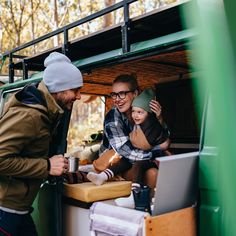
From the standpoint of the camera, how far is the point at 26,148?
8.45 feet

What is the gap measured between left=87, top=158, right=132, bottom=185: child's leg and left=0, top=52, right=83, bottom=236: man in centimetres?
36

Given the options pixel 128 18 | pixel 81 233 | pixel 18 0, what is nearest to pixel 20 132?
pixel 81 233

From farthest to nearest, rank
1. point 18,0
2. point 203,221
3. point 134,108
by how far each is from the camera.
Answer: point 18,0 → point 134,108 → point 203,221

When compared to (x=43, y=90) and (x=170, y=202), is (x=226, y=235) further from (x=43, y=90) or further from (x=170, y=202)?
(x=43, y=90)

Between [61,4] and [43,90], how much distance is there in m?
15.5

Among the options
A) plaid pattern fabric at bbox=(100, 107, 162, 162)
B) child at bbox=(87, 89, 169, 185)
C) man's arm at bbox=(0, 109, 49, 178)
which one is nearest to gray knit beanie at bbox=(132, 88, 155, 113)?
child at bbox=(87, 89, 169, 185)

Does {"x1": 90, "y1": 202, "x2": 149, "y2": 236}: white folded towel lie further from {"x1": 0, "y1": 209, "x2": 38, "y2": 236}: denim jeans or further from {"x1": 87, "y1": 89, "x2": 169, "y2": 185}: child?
{"x1": 87, "y1": 89, "x2": 169, "y2": 185}: child

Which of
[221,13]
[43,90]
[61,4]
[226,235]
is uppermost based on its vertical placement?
[61,4]

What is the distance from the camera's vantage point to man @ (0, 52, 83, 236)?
2447 millimetres

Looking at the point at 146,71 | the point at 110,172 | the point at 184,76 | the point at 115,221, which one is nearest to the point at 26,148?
the point at 115,221

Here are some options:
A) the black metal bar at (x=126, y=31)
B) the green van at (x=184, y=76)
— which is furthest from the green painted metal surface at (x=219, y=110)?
the black metal bar at (x=126, y=31)

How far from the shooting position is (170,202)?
2.25m

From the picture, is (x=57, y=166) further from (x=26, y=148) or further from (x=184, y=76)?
(x=184, y=76)

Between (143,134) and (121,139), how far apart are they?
224 mm
